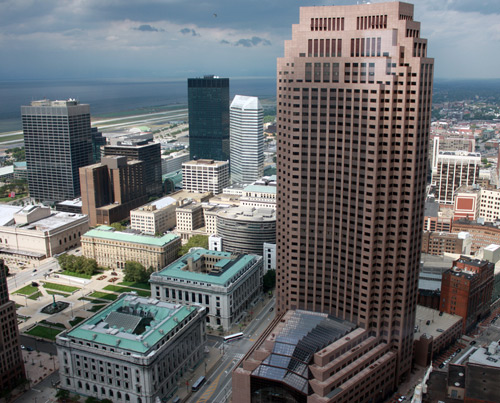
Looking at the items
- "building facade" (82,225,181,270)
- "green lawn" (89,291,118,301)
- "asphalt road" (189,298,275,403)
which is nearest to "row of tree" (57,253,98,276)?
"building facade" (82,225,181,270)

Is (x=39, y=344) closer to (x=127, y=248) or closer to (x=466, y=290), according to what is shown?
(x=127, y=248)

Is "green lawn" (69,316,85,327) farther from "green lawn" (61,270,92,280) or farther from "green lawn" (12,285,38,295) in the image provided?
"green lawn" (61,270,92,280)

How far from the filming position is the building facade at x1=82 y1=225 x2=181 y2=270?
547 feet

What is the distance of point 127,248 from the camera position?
169 meters

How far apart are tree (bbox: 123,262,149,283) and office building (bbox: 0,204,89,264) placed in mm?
38834

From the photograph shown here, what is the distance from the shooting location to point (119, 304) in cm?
11712

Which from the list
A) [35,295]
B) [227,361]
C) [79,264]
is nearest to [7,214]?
[79,264]

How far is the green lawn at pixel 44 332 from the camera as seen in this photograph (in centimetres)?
12812

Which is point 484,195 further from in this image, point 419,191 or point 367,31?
point 367,31

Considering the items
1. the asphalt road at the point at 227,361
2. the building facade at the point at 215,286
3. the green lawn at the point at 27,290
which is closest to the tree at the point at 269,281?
the building facade at the point at 215,286

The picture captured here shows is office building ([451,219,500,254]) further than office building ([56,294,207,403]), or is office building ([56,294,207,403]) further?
office building ([451,219,500,254])

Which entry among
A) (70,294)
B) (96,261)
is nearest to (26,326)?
(70,294)

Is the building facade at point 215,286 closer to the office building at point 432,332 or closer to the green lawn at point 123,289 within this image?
the green lawn at point 123,289

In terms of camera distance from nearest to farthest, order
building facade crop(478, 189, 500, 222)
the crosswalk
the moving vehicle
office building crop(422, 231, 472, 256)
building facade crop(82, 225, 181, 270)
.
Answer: the crosswalk < the moving vehicle < office building crop(422, 231, 472, 256) < building facade crop(82, 225, 181, 270) < building facade crop(478, 189, 500, 222)
